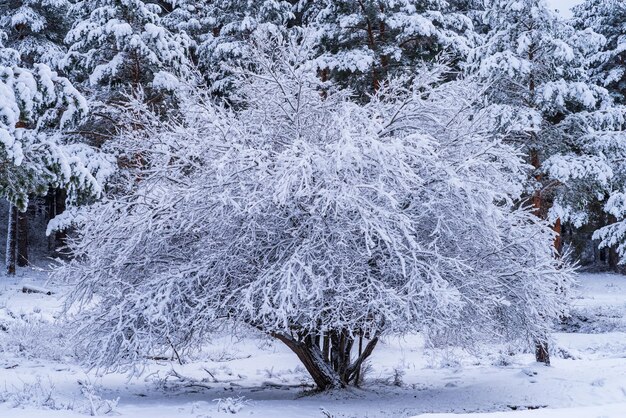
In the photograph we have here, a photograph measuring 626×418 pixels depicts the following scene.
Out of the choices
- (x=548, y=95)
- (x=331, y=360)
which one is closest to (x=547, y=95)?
(x=548, y=95)

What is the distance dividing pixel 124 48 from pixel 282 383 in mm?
10809

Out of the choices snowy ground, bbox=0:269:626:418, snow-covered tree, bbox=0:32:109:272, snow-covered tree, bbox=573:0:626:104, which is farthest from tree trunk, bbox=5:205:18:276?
snow-covered tree, bbox=573:0:626:104

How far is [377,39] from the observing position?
56.7 ft

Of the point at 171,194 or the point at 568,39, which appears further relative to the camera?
the point at 568,39

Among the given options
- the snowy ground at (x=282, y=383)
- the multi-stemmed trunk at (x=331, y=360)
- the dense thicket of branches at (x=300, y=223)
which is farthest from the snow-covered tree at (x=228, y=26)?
the multi-stemmed trunk at (x=331, y=360)

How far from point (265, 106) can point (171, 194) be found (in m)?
2.01

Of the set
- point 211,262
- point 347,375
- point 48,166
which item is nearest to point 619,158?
point 347,375

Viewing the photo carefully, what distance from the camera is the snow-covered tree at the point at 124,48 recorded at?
17.6 meters

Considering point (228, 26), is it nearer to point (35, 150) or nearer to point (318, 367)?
point (35, 150)

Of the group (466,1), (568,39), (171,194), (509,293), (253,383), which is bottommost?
(253,383)

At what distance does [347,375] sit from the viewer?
10.6 meters

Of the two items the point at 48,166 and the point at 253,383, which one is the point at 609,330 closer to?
the point at 253,383

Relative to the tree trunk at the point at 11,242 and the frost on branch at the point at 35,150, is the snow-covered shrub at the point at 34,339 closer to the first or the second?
the frost on branch at the point at 35,150

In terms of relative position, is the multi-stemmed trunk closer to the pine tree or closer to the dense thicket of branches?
the dense thicket of branches
